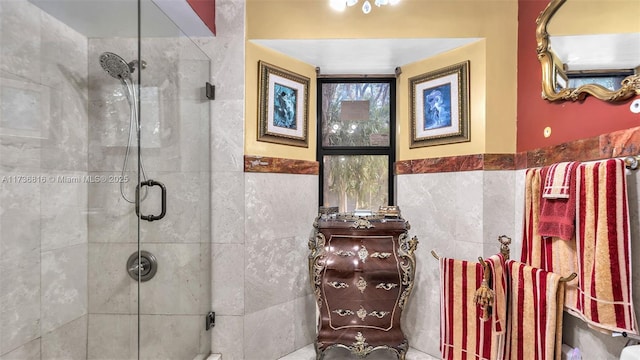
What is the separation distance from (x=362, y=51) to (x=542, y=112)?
124 cm

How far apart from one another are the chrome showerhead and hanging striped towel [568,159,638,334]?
2342 mm

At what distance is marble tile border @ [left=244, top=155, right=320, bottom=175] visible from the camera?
6.62 feet

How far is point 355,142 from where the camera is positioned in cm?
260

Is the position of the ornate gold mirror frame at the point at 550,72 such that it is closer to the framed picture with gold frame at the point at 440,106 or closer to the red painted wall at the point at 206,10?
the framed picture with gold frame at the point at 440,106

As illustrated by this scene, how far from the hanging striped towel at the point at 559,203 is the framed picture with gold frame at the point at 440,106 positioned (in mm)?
715

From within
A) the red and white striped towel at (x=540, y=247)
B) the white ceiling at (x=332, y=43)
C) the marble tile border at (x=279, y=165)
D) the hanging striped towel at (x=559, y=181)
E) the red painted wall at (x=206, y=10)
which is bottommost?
the red and white striped towel at (x=540, y=247)

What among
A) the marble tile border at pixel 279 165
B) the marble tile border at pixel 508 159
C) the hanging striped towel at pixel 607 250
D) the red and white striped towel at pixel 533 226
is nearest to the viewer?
the hanging striped towel at pixel 607 250

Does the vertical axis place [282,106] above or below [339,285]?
above

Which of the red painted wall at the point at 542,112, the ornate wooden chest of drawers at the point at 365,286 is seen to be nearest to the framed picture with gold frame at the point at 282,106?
the ornate wooden chest of drawers at the point at 365,286

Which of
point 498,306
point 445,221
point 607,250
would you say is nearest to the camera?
point 607,250

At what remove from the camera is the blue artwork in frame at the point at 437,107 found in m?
2.17

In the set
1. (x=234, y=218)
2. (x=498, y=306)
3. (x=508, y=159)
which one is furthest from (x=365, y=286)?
(x=508, y=159)

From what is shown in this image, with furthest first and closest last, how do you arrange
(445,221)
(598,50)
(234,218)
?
(445,221) → (234,218) → (598,50)

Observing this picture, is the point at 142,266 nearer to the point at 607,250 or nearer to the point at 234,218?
the point at 234,218
